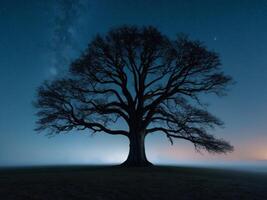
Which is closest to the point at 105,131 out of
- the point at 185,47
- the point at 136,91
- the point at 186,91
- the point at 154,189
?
the point at 136,91

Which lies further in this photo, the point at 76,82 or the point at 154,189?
the point at 76,82

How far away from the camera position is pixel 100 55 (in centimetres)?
2467

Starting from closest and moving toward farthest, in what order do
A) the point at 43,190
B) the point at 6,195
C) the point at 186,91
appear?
the point at 6,195
the point at 43,190
the point at 186,91

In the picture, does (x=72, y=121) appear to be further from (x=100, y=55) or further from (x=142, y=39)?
(x=142, y=39)

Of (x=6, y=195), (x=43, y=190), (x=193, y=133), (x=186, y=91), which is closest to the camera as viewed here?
(x=6, y=195)

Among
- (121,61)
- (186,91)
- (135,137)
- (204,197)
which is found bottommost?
(204,197)

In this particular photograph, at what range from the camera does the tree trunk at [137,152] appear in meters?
23.7

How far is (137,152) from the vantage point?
78.8 ft

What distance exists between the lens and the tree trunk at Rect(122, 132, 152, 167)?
2366cm

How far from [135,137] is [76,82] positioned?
7.55 meters

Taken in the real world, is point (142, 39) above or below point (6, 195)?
above

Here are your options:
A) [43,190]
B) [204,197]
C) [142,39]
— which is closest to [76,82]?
[142,39]

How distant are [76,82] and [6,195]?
662 inches

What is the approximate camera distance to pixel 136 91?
25.9 meters
